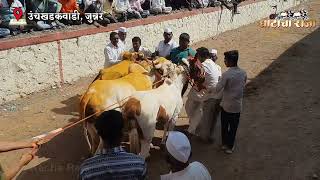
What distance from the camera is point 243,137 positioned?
802cm

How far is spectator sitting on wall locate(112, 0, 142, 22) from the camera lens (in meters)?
13.9

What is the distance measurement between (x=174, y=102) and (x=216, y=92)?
785 mm

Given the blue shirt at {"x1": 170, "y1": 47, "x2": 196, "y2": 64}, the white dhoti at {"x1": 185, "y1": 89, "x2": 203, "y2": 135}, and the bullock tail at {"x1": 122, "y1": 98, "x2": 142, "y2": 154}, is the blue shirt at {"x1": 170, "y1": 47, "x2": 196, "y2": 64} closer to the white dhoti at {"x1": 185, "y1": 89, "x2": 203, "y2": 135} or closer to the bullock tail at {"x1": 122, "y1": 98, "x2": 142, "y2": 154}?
the white dhoti at {"x1": 185, "y1": 89, "x2": 203, "y2": 135}

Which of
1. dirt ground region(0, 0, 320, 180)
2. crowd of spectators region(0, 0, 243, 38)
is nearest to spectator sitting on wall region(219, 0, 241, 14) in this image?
crowd of spectators region(0, 0, 243, 38)

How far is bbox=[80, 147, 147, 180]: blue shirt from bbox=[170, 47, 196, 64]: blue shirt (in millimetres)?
4952

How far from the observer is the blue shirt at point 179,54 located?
27.1ft

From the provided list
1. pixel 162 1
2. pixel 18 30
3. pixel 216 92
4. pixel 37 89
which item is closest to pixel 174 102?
pixel 216 92

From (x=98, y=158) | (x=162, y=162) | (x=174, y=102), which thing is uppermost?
(x=98, y=158)

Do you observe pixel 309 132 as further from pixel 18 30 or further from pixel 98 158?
pixel 18 30

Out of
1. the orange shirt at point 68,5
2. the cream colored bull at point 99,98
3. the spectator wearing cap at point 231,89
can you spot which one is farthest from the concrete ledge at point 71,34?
the spectator wearing cap at point 231,89

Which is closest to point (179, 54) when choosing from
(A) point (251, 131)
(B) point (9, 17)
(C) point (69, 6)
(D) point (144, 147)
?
(A) point (251, 131)

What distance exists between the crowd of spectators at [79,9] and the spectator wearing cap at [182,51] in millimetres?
4313

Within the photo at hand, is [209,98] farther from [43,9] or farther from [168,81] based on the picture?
[43,9]

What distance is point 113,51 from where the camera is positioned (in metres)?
9.08
